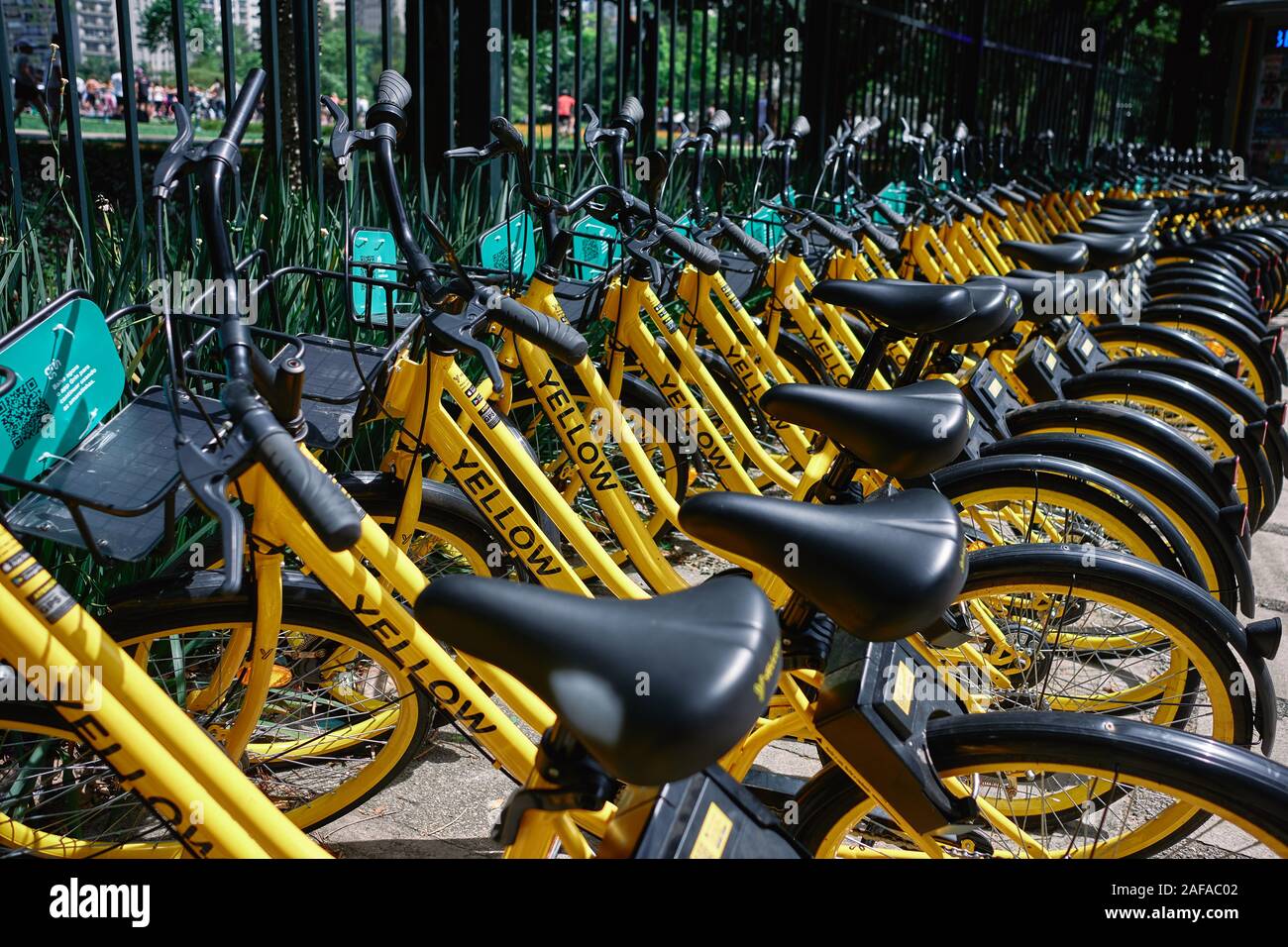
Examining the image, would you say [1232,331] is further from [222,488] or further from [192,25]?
[192,25]

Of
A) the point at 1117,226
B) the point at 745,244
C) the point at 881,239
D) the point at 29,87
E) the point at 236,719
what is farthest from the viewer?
the point at 29,87

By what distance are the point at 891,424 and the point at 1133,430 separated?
1.45 metres

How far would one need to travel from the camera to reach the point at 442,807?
2.59 meters

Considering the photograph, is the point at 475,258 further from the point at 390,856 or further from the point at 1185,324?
the point at 1185,324

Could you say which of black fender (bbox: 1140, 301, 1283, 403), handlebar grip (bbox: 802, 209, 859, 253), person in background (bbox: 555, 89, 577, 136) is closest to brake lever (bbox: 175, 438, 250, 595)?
handlebar grip (bbox: 802, 209, 859, 253)

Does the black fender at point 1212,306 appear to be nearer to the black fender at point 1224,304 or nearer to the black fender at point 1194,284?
the black fender at point 1224,304

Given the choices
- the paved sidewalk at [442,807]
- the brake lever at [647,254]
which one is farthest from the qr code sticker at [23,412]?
the brake lever at [647,254]

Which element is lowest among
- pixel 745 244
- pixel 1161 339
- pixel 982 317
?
pixel 1161 339

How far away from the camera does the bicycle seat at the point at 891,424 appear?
190cm

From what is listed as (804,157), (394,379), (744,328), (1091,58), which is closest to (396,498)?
(394,379)

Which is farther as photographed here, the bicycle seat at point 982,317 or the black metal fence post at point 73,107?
the black metal fence post at point 73,107

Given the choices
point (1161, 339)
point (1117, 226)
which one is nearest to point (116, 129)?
point (1117, 226)

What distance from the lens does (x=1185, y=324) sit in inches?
187

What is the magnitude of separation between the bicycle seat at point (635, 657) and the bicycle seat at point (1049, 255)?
10.3ft
